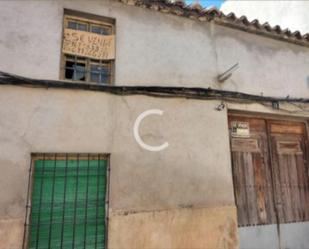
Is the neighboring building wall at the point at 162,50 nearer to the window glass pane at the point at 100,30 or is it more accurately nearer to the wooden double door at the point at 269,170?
the window glass pane at the point at 100,30

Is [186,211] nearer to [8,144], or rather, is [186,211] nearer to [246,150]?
[246,150]

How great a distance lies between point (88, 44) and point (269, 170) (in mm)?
4392

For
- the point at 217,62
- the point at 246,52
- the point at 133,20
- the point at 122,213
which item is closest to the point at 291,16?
the point at 246,52

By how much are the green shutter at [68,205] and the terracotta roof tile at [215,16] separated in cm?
299

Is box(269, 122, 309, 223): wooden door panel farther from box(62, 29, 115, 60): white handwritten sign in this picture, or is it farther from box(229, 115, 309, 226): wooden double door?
box(62, 29, 115, 60): white handwritten sign

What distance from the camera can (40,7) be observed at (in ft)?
13.4

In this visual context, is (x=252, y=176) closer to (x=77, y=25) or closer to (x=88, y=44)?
(x=88, y=44)

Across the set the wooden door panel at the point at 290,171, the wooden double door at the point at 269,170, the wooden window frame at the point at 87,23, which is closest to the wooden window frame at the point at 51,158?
the wooden window frame at the point at 87,23

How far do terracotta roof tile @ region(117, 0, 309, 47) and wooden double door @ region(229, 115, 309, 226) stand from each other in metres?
1.93

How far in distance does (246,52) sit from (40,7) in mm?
4027

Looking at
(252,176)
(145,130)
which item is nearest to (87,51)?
(145,130)

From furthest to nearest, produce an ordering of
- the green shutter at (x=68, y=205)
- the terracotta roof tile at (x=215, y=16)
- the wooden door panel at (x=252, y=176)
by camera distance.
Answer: the wooden door panel at (x=252, y=176) < the terracotta roof tile at (x=215, y=16) < the green shutter at (x=68, y=205)

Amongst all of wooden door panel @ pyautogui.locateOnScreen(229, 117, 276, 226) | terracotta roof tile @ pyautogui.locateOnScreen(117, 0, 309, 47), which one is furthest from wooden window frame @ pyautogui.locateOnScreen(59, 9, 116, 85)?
wooden door panel @ pyautogui.locateOnScreen(229, 117, 276, 226)

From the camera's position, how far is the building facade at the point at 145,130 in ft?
12.3
